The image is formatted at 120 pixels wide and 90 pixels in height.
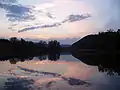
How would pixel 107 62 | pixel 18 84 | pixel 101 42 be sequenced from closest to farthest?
pixel 18 84, pixel 101 42, pixel 107 62

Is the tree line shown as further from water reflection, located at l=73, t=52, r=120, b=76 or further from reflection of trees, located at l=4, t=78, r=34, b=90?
reflection of trees, located at l=4, t=78, r=34, b=90

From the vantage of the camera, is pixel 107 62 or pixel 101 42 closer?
pixel 101 42

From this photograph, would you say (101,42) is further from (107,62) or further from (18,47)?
(18,47)

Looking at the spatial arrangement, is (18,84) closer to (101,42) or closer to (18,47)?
(101,42)

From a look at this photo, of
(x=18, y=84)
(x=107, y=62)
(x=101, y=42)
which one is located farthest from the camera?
(x=107, y=62)

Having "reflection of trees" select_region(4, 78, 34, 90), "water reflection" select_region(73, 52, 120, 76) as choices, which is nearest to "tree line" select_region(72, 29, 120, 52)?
"water reflection" select_region(73, 52, 120, 76)

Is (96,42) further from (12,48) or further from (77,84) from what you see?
(12,48)

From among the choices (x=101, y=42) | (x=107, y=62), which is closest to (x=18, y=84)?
(x=101, y=42)

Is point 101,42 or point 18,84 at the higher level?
point 101,42

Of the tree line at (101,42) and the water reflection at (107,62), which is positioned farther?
the water reflection at (107,62)

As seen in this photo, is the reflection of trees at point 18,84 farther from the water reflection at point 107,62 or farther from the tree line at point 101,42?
the water reflection at point 107,62

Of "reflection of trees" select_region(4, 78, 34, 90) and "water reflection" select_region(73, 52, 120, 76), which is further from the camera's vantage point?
"water reflection" select_region(73, 52, 120, 76)

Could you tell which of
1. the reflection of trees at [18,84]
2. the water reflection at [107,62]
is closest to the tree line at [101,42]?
the water reflection at [107,62]

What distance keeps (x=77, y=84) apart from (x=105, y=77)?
27.6 inches
